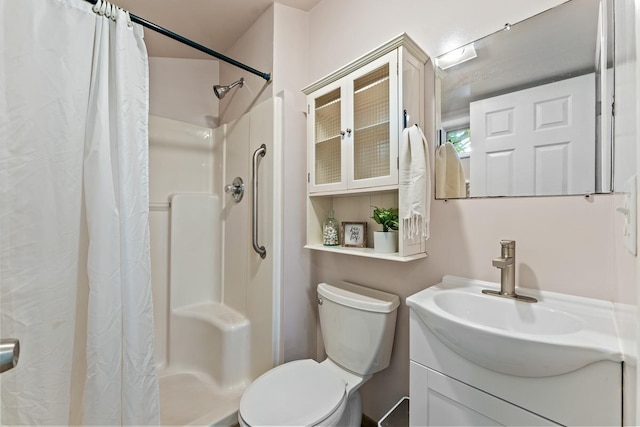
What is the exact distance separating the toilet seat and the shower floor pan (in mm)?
383

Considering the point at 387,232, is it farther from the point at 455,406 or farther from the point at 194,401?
the point at 194,401

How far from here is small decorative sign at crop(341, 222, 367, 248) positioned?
1328 millimetres

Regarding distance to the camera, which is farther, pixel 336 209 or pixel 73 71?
pixel 336 209

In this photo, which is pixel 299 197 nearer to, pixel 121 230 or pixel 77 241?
pixel 121 230

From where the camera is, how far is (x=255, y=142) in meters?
1.66

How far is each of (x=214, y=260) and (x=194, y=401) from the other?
87 cm

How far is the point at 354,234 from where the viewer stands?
4.43 feet

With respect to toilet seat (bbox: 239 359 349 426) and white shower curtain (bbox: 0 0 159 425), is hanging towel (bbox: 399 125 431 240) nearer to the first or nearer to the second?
toilet seat (bbox: 239 359 349 426)

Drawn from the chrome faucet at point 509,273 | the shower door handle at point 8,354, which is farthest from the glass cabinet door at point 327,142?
the shower door handle at point 8,354

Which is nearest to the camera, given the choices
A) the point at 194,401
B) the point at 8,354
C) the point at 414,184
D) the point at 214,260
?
the point at 8,354

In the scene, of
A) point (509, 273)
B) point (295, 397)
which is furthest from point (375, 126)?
point (295, 397)

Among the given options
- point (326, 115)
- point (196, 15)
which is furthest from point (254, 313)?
point (196, 15)

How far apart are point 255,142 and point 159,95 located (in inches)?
Answer: 36.0

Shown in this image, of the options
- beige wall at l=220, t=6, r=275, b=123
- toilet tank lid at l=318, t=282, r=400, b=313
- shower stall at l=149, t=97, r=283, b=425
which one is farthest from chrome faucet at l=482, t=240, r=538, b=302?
beige wall at l=220, t=6, r=275, b=123
